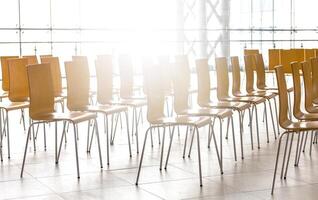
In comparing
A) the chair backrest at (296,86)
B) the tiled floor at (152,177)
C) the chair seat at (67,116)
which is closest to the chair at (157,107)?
the tiled floor at (152,177)

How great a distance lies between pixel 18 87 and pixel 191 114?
2.27 metres

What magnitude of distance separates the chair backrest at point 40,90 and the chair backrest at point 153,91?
1033 mm

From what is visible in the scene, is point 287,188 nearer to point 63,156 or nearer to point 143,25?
point 63,156

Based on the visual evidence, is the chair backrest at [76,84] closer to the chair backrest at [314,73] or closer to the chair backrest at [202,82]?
the chair backrest at [202,82]

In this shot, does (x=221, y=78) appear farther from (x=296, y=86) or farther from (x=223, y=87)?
(x=296, y=86)

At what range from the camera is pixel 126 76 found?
814 cm

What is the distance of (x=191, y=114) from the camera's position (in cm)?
641

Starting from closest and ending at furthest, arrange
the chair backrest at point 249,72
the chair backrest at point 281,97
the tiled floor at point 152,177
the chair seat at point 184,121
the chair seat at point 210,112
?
the tiled floor at point 152,177 → the chair backrest at point 281,97 → the chair seat at point 184,121 → the chair seat at point 210,112 → the chair backrest at point 249,72

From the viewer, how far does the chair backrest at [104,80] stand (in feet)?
24.9

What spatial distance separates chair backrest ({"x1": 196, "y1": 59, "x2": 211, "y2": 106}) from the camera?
23.2 feet

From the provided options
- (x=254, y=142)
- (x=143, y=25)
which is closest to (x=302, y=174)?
(x=254, y=142)

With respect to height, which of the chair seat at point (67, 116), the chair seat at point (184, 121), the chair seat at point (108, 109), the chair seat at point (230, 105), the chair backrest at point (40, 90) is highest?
the chair backrest at point (40, 90)

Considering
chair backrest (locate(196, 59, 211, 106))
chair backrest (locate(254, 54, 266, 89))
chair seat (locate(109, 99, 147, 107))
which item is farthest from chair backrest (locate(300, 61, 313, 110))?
chair backrest (locate(254, 54, 266, 89))

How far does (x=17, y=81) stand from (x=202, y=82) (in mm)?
2171
